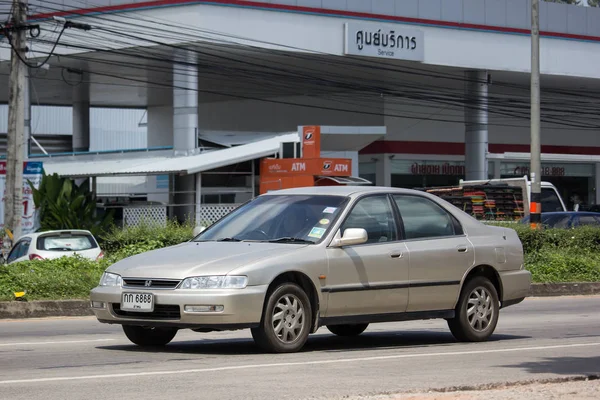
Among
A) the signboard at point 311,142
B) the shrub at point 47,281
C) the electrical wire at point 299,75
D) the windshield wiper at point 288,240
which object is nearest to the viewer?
the windshield wiper at point 288,240

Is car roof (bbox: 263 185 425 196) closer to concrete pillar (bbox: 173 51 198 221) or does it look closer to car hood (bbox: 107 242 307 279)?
car hood (bbox: 107 242 307 279)

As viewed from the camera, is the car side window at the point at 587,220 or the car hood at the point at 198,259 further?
Answer: the car side window at the point at 587,220

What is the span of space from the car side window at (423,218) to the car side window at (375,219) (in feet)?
0.53

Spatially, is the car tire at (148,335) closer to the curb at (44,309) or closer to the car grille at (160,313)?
the car grille at (160,313)

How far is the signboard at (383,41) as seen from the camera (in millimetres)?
43188

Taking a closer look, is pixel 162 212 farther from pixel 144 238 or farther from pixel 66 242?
pixel 144 238

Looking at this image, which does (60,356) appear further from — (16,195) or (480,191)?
(480,191)

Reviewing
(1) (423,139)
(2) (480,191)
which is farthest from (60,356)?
(1) (423,139)

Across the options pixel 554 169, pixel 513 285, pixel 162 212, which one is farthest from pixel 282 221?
pixel 554 169

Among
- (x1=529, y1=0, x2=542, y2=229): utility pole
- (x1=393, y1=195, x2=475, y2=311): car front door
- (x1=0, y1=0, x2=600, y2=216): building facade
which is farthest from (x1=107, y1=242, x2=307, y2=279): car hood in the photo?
(x1=0, y1=0, x2=600, y2=216): building facade

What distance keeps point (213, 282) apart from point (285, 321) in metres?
0.78

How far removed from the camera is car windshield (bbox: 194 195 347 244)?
10.1 metres

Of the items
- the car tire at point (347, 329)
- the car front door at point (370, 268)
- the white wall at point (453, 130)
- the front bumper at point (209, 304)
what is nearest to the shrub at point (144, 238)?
the car tire at point (347, 329)

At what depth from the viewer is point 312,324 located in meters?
9.80
